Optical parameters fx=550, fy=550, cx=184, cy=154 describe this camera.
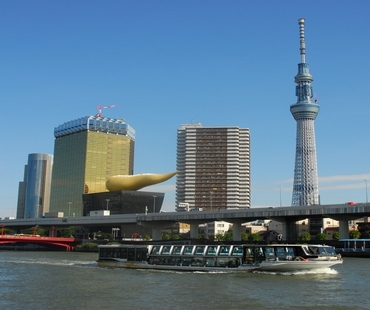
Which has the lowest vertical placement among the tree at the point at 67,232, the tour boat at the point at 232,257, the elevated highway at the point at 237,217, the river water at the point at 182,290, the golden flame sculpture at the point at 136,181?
the river water at the point at 182,290

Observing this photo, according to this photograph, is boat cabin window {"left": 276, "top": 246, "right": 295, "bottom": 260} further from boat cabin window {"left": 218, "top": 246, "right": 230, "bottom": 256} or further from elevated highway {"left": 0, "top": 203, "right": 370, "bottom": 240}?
elevated highway {"left": 0, "top": 203, "right": 370, "bottom": 240}

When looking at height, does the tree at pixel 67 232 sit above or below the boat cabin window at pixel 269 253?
above

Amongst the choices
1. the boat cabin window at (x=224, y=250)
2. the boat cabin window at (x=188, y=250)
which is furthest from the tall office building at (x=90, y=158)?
the boat cabin window at (x=224, y=250)

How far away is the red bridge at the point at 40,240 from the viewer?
11381cm

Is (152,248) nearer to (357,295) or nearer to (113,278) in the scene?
(113,278)

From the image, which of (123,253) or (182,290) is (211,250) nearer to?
(123,253)

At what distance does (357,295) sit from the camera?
34.5 metres

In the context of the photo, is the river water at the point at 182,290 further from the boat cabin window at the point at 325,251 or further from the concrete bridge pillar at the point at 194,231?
the concrete bridge pillar at the point at 194,231

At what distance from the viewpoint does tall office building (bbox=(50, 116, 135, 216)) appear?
622 ft

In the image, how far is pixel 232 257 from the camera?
4931 centimetres

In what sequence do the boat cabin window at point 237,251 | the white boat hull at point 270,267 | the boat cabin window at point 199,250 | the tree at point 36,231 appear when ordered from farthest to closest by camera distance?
1. the tree at point 36,231
2. the boat cabin window at point 199,250
3. the boat cabin window at point 237,251
4. the white boat hull at point 270,267

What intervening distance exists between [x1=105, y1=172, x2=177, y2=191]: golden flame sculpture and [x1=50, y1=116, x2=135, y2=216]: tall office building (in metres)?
36.1

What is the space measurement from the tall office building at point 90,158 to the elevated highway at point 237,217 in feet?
135

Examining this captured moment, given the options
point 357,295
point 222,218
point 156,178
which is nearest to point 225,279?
point 357,295
